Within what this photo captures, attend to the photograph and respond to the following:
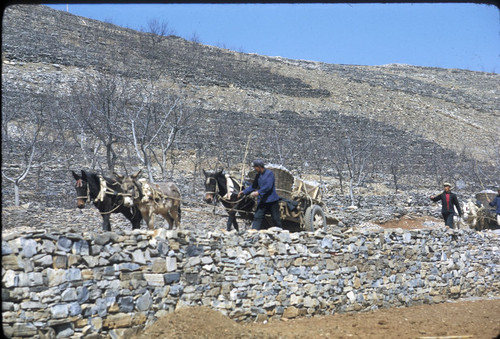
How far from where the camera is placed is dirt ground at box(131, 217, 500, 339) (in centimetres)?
725

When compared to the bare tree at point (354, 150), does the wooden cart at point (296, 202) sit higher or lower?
lower

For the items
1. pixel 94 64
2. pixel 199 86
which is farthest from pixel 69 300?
pixel 199 86

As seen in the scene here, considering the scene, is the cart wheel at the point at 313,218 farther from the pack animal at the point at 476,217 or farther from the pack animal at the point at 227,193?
the pack animal at the point at 476,217

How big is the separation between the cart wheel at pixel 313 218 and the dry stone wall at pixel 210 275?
2437mm

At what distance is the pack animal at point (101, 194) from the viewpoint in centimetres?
1263

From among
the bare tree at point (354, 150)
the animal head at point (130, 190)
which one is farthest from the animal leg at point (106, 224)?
the bare tree at point (354, 150)

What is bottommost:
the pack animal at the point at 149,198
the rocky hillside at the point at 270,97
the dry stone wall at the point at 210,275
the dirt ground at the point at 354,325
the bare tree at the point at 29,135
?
the dirt ground at the point at 354,325

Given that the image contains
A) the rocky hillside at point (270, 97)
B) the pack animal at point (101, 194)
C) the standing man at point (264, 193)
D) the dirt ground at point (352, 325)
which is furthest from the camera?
the rocky hillside at point (270, 97)

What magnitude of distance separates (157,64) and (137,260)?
50880mm

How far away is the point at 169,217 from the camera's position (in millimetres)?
14367

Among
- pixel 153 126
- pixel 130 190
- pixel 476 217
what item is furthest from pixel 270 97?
pixel 130 190

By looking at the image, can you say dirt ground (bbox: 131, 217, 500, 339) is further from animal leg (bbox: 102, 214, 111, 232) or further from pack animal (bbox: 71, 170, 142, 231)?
pack animal (bbox: 71, 170, 142, 231)

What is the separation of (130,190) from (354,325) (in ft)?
20.9

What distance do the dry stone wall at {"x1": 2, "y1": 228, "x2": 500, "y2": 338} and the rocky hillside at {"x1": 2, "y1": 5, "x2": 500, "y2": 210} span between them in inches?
775
